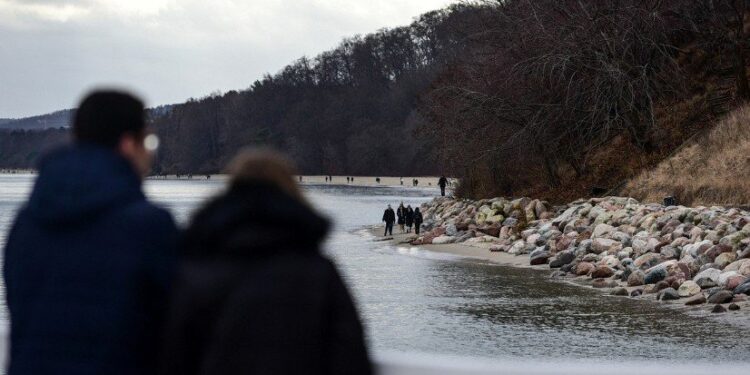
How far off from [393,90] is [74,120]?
140109mm

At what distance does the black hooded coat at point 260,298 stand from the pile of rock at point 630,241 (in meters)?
16.4

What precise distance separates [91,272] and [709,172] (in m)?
28.1

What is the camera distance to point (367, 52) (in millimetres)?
150000

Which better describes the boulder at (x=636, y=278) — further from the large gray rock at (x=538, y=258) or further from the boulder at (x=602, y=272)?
the large gray rock at (x=538, y=258)

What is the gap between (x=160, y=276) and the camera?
2578 millimetres

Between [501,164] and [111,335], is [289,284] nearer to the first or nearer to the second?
[111,335]

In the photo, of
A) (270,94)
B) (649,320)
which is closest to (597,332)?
(649,320)

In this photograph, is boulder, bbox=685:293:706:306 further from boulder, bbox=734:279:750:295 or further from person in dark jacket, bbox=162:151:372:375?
person in dark jacket, bbox=162:151:372:375

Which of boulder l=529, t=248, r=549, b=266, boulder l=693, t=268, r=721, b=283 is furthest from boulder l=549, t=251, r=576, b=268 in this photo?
boulder l=693, t=268, r=721, b=283

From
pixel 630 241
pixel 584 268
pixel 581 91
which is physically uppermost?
pixel 581 91

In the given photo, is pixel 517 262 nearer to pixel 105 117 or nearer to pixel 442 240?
pixel 442 240

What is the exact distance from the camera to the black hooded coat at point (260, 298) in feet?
7.91

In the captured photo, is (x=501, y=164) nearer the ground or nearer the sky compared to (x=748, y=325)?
nearer the sky

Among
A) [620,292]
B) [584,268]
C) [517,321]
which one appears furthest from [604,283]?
[517,321]
